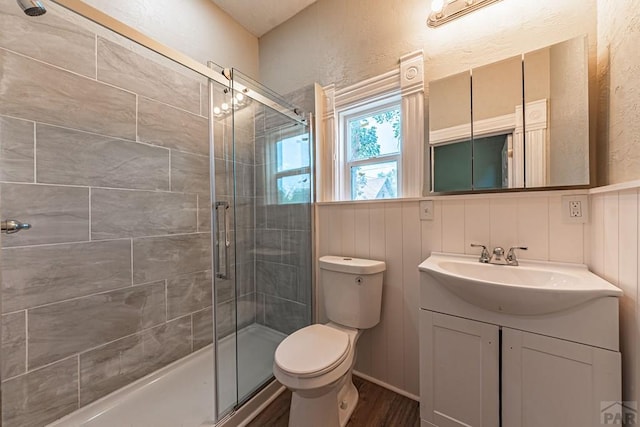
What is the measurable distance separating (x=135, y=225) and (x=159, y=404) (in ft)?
3.30

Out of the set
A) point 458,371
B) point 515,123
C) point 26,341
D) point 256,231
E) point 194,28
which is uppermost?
point 194,28

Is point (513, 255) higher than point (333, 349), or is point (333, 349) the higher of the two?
point (513, 255)

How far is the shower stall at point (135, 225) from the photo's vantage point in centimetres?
112

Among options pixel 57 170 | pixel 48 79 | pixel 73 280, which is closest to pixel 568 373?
pixel 73 280

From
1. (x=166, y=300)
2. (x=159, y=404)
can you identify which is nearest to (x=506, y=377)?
(x=159, y=404)

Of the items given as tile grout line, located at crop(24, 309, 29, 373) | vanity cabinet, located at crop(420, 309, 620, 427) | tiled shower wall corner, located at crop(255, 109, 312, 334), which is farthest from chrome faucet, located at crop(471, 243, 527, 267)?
tile grout line, located at crop(24, 309, 29, 373)

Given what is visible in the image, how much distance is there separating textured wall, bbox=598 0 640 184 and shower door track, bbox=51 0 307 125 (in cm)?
152

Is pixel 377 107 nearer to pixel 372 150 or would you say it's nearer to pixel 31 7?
pixel 372 150

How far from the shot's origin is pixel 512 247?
47.8 inches

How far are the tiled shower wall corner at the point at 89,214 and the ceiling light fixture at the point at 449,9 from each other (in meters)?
1.55

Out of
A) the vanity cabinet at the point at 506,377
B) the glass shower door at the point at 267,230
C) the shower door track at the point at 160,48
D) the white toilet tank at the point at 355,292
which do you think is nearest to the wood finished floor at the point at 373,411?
the glass shower door at the point at 267,230

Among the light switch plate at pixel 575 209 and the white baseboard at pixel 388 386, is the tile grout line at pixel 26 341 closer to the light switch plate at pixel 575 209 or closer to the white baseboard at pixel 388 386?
the white baseboard at pixel 388 386

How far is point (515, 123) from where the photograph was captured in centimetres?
122

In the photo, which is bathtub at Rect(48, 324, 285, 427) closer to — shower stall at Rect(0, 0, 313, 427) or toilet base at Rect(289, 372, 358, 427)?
shower stall at Rect(0, 0, 313, 427)
